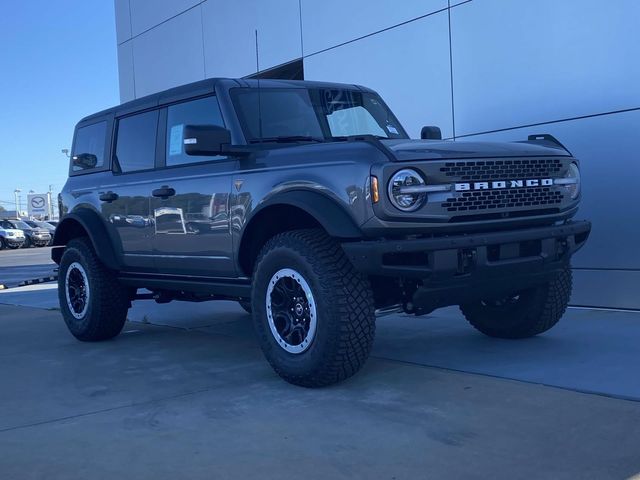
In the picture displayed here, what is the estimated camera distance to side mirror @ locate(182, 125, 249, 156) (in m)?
4.91

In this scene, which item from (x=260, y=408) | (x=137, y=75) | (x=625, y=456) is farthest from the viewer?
(x=137, y=75)

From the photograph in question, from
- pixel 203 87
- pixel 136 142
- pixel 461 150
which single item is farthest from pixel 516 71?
pixel 136 142

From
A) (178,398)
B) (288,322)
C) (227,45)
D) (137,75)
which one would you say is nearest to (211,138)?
(288,322)

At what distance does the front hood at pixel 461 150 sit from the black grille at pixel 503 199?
223 millimetres

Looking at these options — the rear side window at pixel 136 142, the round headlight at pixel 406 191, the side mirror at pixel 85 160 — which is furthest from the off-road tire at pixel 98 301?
the round headlight at pixel 406 191

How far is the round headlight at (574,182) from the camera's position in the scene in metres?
4.97

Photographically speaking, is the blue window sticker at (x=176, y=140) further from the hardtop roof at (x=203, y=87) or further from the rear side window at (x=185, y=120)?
the hardtop roof at (x=203, y=87)

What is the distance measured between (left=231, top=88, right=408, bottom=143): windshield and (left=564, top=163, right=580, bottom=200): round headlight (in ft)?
5.22

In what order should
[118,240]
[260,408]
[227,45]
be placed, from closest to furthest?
[260,408] → [118,240] → [227,45]

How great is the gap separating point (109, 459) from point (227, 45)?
10.1 metres

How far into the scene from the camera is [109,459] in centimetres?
355

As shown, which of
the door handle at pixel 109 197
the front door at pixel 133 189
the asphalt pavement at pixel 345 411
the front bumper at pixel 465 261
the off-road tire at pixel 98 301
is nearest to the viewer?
the asphalt pavement at pixel 345 411

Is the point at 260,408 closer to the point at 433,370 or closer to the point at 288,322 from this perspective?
the point at 288,322

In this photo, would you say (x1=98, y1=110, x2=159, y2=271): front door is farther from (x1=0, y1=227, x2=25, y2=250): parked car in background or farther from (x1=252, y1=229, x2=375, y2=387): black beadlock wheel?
(x1=0, y1=227, x2=25, y2=250): parked car in background
